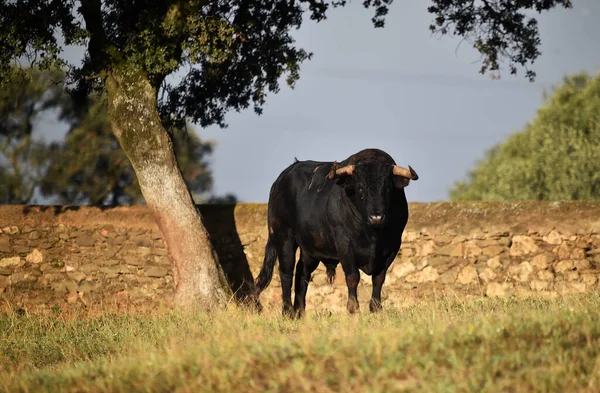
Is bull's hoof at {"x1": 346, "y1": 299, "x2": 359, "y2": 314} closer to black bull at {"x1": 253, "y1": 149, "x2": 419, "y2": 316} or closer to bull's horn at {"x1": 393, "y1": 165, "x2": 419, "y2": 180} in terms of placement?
black bull at {"x1": 253, "y1": 149, "x2": 419, "y2": 316}

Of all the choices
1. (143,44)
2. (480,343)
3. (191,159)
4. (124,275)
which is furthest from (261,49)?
(191,159)

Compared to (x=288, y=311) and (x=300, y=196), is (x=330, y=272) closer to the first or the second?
(x=288, y=311)

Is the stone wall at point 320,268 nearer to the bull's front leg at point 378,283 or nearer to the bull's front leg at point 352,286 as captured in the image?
the bull's front leg at point 378,283

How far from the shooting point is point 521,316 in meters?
7.68

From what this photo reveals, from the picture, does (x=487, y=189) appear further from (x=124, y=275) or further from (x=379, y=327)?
(x=379, y=327)

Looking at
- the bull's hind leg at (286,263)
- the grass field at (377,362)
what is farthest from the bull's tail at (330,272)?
the grass field at (377,362)

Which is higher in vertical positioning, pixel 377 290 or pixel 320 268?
pixel 320 268

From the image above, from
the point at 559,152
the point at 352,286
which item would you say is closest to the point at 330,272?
the point at 352,286

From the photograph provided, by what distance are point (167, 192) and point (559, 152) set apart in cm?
2361

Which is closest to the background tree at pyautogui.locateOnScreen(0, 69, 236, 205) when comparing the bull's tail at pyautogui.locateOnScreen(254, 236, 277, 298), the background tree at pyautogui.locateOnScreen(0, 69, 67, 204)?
the background tree at pyautogui.locateOnScreen(0, 69, 67, 204)

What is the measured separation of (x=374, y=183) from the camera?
33.1ft

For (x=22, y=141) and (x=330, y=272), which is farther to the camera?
(x=22, y=141)

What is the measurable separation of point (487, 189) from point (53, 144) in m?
20.6

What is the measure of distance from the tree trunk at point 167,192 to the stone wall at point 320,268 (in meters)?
1.44
